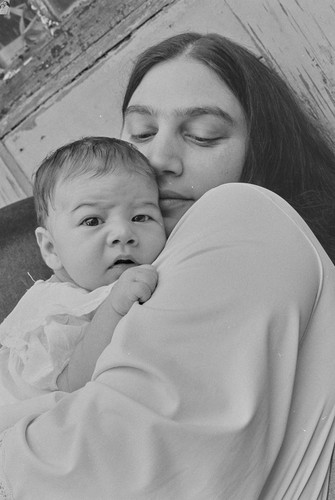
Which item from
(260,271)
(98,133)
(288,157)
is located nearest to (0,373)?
(260,271)

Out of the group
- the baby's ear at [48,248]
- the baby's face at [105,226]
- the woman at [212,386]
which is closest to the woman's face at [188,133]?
the baby's face at [105,226]

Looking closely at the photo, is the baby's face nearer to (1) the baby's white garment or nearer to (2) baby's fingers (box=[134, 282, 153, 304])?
(1) the baby's white garment

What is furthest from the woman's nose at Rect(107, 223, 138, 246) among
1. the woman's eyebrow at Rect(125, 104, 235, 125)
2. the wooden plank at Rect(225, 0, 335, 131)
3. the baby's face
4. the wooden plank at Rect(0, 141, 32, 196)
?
the wooden plank at Rect(0, 141, 32, 196)

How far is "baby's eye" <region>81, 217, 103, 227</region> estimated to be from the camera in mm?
1729

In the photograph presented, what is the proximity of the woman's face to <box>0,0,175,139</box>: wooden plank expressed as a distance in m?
0.75

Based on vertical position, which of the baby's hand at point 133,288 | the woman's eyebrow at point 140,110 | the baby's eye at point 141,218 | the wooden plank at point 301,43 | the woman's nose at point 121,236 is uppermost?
the woman's eyebrow at point 140,110

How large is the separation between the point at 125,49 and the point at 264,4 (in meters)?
0.46

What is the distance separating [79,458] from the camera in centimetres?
121

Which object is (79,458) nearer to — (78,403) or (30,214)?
(78,403)

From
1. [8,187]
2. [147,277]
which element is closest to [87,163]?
[147,277]

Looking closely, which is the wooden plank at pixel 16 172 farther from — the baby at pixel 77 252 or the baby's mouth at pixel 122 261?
the baby's mouth at pixel 122 261

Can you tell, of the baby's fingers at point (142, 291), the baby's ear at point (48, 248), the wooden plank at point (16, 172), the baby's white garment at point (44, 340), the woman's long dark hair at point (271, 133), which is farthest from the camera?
the wooden plank at point (16, 172)

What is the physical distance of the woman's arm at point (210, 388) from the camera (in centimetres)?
122

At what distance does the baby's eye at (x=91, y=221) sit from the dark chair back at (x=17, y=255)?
57cm
